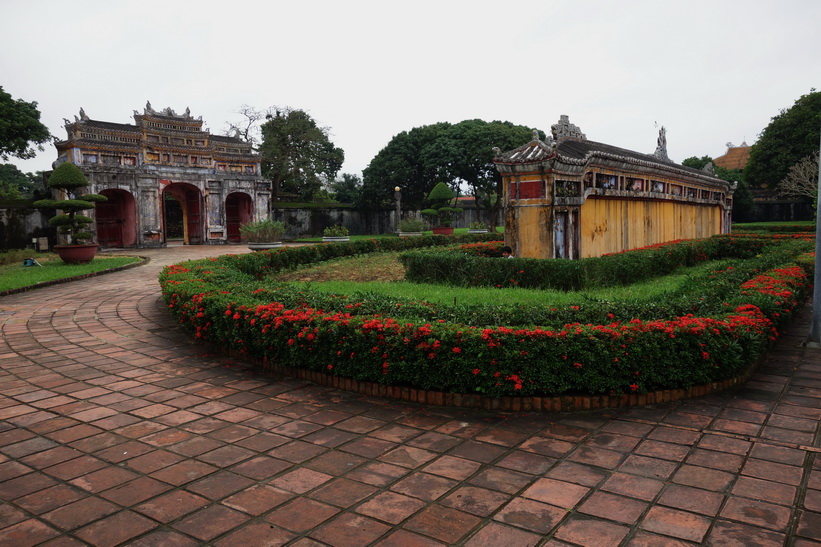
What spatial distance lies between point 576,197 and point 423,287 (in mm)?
3633

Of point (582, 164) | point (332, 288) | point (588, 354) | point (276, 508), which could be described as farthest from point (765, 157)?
point (276, 508)

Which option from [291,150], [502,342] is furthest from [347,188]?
[502,342]

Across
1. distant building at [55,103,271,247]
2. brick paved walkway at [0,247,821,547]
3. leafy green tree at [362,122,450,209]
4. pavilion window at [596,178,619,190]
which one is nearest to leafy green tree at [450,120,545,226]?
leafy green tree at [362,122,450,209]

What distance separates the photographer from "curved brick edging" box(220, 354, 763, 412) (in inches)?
169

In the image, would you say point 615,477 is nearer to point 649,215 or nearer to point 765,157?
point 649,215

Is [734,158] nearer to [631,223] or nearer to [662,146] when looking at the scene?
[662,146]

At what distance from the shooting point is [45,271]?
1406 centimetres

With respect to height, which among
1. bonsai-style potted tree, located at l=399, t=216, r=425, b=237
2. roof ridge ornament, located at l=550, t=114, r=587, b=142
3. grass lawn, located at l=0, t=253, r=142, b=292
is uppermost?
roof ridge ornament, located at l=550, t=114, r=587, b=142

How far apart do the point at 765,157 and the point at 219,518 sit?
3851 centimetres

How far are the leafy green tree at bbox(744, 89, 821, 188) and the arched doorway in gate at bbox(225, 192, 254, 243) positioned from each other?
30246 mm

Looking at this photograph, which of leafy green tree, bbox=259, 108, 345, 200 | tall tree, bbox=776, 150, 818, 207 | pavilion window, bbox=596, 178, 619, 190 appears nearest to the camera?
pavilion window, bbox=596, 178, 619, 190

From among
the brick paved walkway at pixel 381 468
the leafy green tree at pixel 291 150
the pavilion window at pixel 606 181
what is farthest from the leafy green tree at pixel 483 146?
the brick paved walkway at pixel 381 468

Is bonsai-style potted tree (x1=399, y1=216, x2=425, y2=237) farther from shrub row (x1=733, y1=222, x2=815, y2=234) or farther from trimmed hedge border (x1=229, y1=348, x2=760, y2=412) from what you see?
trimmed hedge border (x1=229, y1=348, x2=760, y2=412)

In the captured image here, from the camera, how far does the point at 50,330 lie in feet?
24.8
